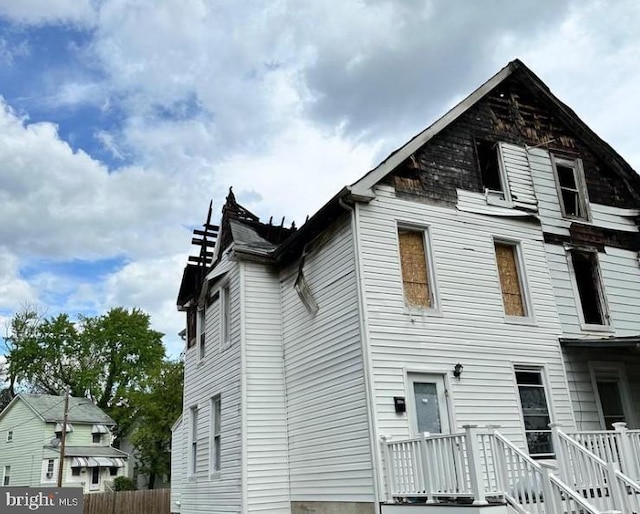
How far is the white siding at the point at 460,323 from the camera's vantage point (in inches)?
404

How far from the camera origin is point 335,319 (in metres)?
11.1

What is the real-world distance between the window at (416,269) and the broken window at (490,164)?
2.51 meters

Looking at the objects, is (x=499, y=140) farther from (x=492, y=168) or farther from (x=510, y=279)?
(x=510, y=279)

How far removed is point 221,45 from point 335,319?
7779mm

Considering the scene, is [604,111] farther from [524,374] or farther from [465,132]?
[524,374]

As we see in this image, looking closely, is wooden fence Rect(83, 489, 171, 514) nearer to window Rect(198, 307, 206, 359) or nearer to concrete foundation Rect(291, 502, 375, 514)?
window Rect(198, 307, 206, 359)

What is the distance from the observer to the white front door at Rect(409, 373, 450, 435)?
33.0 ft

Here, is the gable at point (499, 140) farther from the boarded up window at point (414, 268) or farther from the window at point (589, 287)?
the window at point (589, 287)

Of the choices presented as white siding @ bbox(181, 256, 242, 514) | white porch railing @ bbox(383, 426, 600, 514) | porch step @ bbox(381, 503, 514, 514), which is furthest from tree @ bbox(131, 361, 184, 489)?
white porch railing @ bbox(383, 426, 600, 514)

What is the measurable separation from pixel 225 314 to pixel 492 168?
721cm

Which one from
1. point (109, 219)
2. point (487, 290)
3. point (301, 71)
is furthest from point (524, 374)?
point (109, 219)

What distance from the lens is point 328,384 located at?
11016mm

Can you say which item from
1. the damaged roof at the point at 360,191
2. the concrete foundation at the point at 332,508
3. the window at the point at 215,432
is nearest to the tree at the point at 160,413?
the window at the point at 215,432

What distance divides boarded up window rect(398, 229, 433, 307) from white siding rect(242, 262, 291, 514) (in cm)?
343
